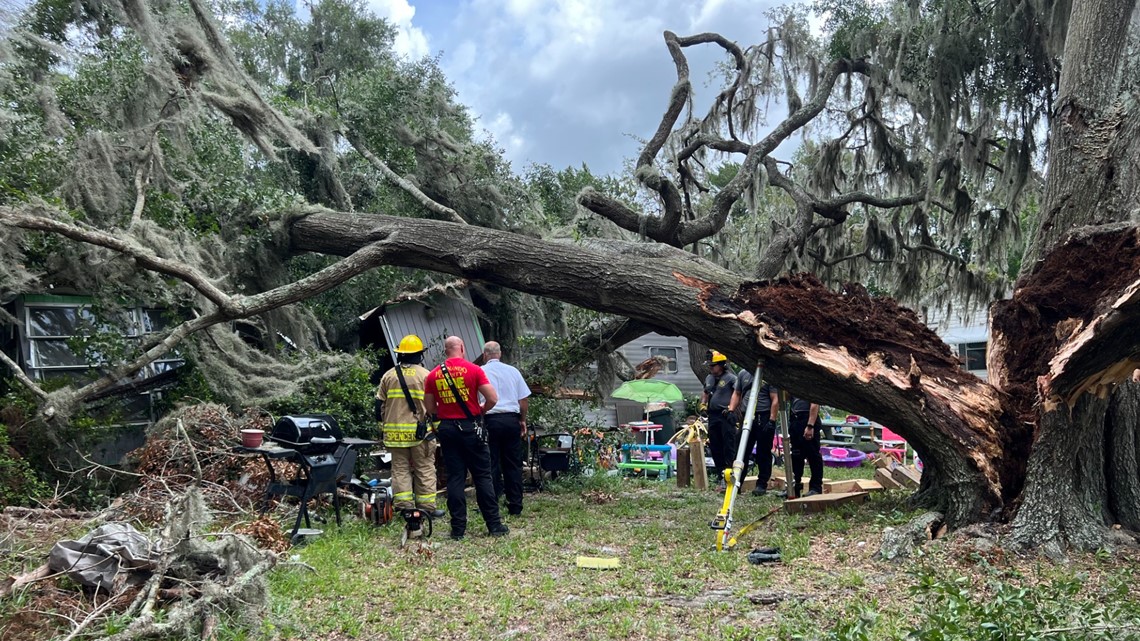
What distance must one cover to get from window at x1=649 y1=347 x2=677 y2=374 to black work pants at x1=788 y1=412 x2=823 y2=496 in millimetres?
11017

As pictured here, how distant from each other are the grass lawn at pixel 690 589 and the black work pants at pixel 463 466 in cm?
21

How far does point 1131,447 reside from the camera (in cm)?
576

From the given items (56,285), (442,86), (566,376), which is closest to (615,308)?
(566,376)

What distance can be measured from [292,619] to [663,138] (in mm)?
9157

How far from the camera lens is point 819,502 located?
7215mm

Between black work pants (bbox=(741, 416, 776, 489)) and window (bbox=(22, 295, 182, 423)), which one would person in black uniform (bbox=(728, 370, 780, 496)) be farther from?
window (bbox=(22, 295, 182, 423))

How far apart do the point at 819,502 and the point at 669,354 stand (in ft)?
44.0

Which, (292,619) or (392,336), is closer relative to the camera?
(292,619)

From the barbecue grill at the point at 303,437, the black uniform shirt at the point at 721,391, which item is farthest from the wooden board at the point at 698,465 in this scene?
the barbecue grill at the point at 303,437

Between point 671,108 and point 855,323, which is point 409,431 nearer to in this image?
point 855,323

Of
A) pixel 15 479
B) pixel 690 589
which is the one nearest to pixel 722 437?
pixel 690 589

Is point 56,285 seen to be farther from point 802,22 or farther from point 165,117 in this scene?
point 802,22

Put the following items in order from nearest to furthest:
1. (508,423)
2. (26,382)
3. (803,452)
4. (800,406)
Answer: (26,382)
(508,423)
(803,452)
(800,406)

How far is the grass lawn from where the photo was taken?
12.8ft
